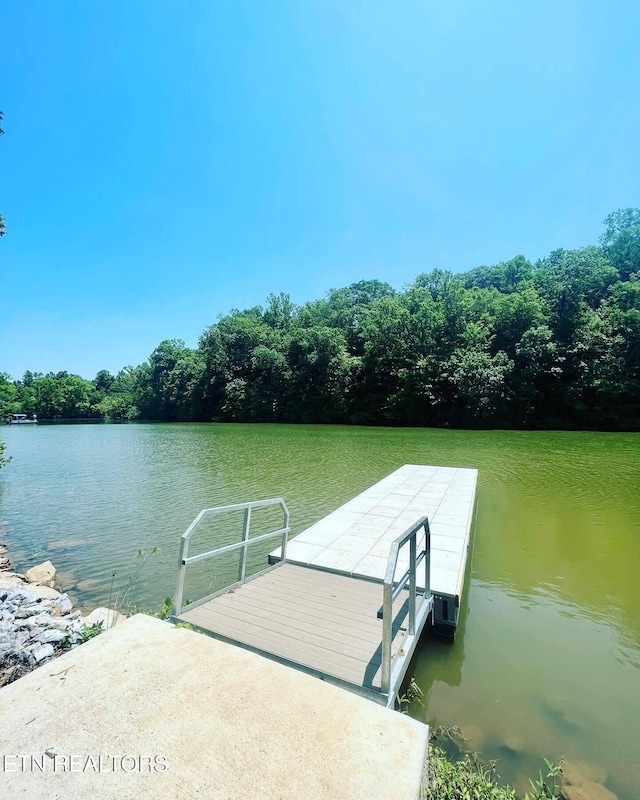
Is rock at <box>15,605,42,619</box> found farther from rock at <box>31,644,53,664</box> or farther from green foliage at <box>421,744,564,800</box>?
green foliage at <box>421,744,564,800</box>

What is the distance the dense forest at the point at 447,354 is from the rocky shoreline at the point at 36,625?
2027 cm

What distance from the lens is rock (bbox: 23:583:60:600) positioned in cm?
437

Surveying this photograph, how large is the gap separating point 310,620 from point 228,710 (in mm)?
1451

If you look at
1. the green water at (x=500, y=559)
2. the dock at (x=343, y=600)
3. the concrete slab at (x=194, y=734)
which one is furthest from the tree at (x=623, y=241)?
the concrete slab at (x=194, y=734)

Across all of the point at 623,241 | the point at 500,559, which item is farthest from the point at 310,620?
the point at 623,241

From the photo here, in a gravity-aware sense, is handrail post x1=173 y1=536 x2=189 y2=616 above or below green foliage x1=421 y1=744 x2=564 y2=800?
above

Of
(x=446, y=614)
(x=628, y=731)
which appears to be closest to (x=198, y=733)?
(x=446, y=614)

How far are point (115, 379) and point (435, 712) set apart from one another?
8979 cm

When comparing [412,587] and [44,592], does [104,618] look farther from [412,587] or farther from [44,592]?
[412,587]

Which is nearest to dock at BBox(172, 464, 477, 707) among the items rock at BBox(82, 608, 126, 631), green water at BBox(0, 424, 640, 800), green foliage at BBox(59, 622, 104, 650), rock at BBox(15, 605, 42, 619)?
green water at BBox(0, 424, 640, 800)

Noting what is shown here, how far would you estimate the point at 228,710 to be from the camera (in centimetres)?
189

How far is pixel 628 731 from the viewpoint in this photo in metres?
2.62

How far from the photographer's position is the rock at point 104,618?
3.60 m

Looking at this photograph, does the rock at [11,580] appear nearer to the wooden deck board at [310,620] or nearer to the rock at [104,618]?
the rock at [104,618]
